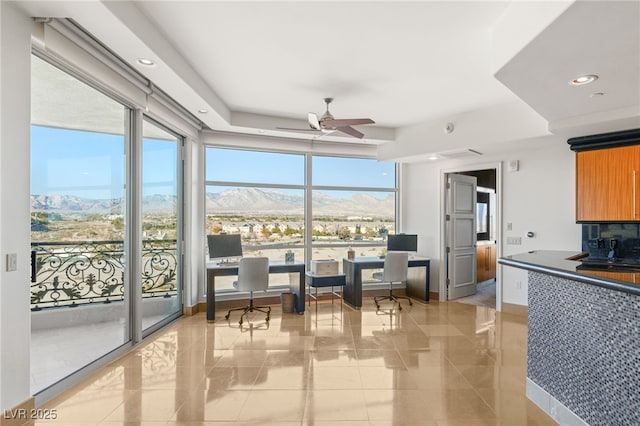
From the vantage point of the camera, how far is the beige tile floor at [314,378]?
8.09 ft

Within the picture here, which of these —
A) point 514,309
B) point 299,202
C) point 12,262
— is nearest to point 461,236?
point 514,309

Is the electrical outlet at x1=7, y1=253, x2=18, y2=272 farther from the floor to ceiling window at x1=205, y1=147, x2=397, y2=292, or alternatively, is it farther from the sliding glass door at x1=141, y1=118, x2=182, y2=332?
the floor to ceiling window at x1=205, y1=147, x2=397, y2=292

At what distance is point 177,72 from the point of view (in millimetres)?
3174

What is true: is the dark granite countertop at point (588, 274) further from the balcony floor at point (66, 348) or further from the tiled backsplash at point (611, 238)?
the balcony floor at point (66, 348)

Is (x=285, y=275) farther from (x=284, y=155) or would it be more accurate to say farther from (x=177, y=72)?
(x=177, y=72)

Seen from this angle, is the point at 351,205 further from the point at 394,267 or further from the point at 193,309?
the point at 193,309

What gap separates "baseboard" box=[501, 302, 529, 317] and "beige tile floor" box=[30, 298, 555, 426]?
0.40 metres

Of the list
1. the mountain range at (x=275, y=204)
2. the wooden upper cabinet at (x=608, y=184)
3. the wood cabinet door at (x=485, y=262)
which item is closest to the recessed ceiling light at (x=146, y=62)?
the mountain range at (x=275, y=204)

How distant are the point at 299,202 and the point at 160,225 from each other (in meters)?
2.40

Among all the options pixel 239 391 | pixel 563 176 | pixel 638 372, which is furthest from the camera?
pixel 563 176

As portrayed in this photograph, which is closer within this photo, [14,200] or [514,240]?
[14,200]

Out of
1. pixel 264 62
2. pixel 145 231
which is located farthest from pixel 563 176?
pixel 145 231

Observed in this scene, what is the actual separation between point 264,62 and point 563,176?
415 centimetres

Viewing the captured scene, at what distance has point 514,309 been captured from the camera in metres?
5.07
